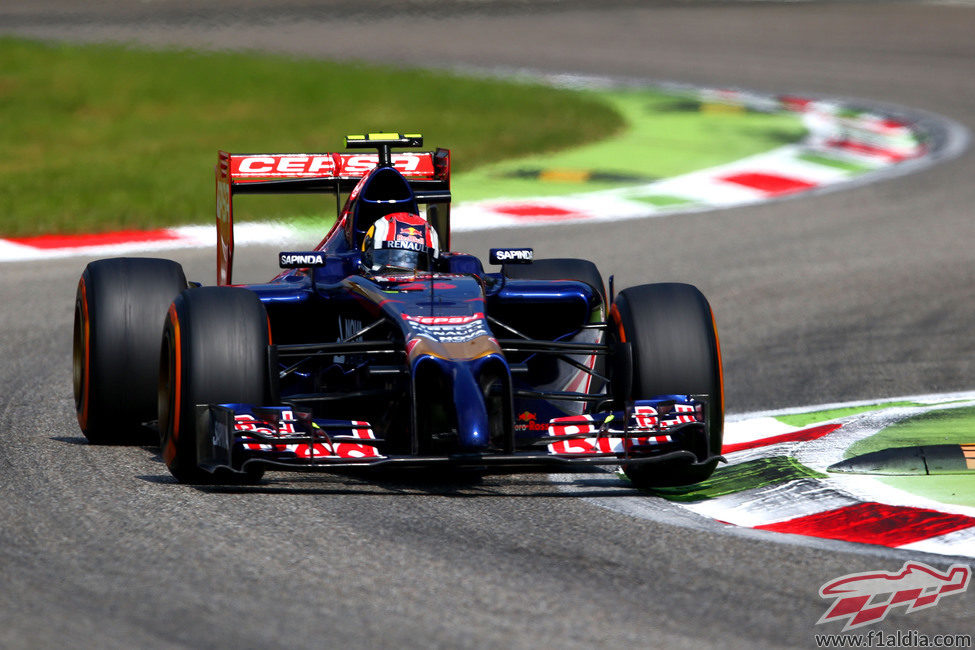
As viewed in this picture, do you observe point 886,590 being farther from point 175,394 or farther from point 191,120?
point 191,120

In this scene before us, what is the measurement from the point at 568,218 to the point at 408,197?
637 cm

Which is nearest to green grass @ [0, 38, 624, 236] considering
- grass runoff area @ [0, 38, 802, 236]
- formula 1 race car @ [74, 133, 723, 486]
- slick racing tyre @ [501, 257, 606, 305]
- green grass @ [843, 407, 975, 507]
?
grass runoff area @ [0, 38, 802, 236]

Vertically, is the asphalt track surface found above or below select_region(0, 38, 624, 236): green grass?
below

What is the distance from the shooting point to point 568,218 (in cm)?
1407

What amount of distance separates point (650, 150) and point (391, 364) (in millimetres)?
10679

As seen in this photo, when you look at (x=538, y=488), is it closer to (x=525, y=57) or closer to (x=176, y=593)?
(x=176, y=593)

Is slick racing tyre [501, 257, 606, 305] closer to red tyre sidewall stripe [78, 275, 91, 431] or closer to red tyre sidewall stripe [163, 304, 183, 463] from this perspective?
red tyre sidewall stripe [78, 275, 91, 431]

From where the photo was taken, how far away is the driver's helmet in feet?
24.1

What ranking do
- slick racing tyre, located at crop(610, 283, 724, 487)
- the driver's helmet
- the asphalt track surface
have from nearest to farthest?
1. the asphalt track surface
2. slick racing tyre, located at crop(610, 283, 724, 487)
3. the driver's helmet

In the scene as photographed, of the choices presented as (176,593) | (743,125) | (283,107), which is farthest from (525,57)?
(176,593)

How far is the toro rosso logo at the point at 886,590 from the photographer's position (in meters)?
4.79

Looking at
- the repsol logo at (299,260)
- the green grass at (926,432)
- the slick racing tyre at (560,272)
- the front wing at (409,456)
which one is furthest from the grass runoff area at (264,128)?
the front wing at (409,456)

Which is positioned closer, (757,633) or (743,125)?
(757,633)
